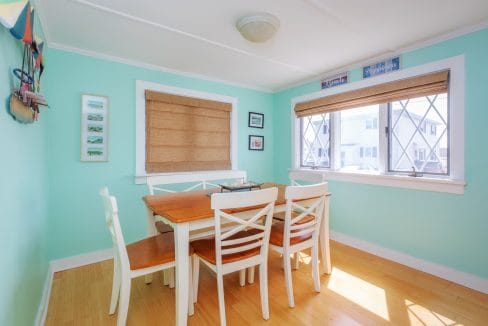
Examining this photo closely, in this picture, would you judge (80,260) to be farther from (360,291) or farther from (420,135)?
(420,135)

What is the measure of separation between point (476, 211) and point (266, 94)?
2898 millimetres

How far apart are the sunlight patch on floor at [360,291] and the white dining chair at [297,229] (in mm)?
236

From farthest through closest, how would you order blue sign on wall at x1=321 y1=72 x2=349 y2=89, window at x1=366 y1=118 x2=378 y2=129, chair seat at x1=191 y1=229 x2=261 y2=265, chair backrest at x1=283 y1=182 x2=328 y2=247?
blue sign on wall at x1=321 y1=72 x2=349 y2=89, window at x1=366 y1=118 x2=378 y2=129, chair backrest at x1=283 y1=182 x2=328 y2=247, chair seat at x1=191 y1=229 x2=261 y2=265

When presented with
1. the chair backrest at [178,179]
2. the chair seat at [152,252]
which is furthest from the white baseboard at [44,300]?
the chair backrest at [178,179]

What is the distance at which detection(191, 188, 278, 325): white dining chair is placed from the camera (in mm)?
1381

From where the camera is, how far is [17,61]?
1165 mm

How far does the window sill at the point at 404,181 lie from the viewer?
2034mm

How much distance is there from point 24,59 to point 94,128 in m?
1.26

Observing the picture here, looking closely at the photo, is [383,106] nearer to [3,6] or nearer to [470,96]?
[470,96]

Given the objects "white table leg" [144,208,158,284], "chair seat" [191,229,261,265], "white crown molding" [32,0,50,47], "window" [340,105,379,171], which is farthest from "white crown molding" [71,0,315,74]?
"chair seat" [191,229,261,265]

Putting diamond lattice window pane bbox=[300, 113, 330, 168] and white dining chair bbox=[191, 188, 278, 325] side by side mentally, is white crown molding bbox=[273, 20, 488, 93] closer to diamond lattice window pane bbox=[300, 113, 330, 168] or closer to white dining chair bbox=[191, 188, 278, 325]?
diamond lattice window pane bbox=[300, 113, 330, 168]

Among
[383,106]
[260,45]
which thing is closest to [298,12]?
[260,45]

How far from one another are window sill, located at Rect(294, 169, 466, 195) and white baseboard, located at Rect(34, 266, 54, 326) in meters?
3.00

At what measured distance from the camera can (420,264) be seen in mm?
2256
